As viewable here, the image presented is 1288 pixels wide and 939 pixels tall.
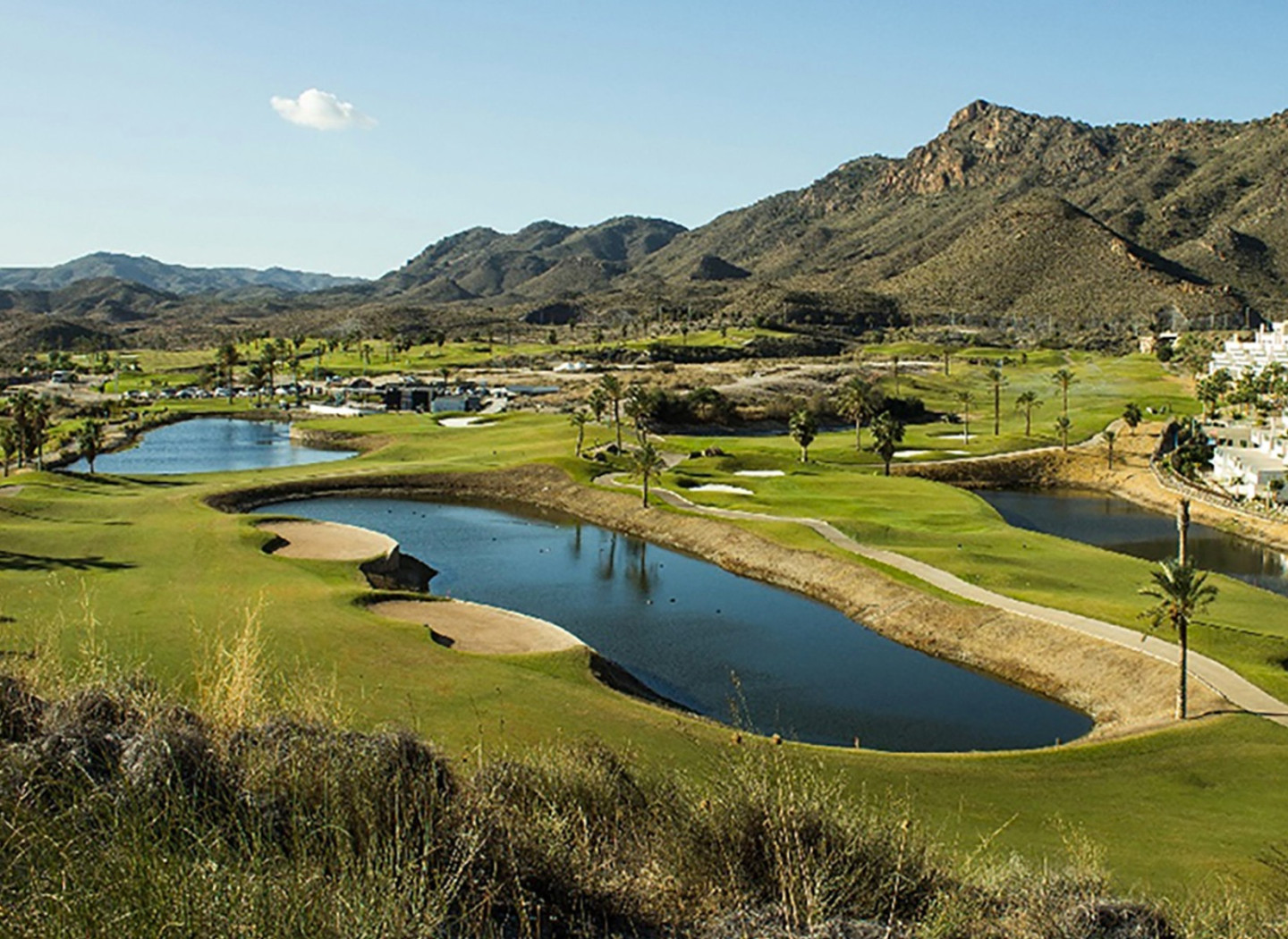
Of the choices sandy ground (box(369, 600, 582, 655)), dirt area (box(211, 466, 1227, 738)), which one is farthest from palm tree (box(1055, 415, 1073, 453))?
sandy ground (box(369, 600, 582, 655))

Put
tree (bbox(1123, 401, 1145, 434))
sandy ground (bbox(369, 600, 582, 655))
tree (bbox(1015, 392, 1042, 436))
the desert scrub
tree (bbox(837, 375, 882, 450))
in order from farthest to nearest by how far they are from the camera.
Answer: tree (bbox(1015, 392, 1042, 436)) < tree (bbox(1123, 401, 1145, 434)) < tree (bbox(837, 375, 882, 450)) < sandy ground (bbox(369, 600, 582, 655)) < the desert scrub

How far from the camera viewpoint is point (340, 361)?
17425cm

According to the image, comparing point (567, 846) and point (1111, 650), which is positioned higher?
point (567, 846)

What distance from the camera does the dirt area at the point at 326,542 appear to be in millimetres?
46219

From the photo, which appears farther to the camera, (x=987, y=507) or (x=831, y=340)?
(x=831, y=340)

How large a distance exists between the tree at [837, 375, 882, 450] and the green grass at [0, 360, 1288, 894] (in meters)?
33.8

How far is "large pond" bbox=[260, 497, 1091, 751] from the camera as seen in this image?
32.7 m

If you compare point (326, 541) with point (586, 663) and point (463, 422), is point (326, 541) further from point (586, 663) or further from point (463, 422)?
point (463, 422)

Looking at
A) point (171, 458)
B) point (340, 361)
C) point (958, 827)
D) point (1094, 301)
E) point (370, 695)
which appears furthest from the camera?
point (1094, 301)

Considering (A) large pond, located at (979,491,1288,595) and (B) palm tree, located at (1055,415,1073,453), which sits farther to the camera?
(B) palm tree, located at (1055,415,1073,453)

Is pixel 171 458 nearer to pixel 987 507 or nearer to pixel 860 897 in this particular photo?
pixel 987 507

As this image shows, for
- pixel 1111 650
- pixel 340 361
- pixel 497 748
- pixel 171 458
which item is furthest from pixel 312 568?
pixel 340 361

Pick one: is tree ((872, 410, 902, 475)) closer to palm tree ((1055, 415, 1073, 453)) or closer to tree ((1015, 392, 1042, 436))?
palm tree ((1055, 415, 1073, 453))

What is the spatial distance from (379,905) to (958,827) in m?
15.8
